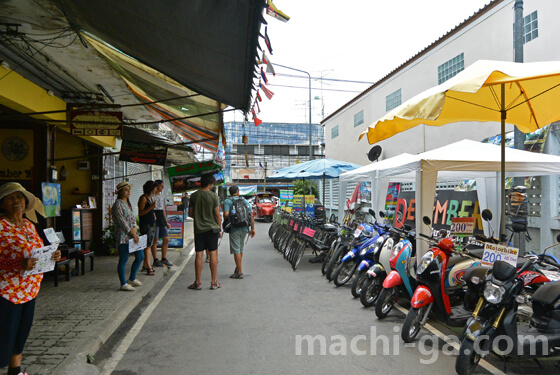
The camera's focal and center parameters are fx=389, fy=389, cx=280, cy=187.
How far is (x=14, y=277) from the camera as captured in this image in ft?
10.4

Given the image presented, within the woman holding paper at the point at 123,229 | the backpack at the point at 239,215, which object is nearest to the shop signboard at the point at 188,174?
the backpack at the point at 239,215

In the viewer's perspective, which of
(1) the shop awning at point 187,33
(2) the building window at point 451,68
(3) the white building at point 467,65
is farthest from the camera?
(2) the building window at point 451,68

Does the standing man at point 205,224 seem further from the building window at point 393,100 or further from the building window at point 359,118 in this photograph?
the building window at point 359,118

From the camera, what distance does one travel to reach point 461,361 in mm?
3428

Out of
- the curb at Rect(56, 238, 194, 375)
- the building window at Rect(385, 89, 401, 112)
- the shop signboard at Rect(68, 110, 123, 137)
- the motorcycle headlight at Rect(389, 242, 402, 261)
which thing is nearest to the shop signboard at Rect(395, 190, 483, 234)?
the motorcycle headlight at Rect(389, 242, 402, 261)

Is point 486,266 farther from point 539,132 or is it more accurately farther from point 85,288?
point 85,288

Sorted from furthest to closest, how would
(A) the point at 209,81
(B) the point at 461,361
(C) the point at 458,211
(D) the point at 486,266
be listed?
(C) the point at 458,211 → (A) the point at 209,81 → (D) the point at 486,266 → (B) the point at 461,361

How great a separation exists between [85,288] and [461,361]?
5.94 m

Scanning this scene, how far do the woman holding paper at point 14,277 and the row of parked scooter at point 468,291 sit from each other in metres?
3.72

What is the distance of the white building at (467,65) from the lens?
8.08m

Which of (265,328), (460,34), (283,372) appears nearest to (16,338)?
(283,372)

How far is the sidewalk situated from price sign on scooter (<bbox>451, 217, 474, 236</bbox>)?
5.68 metres

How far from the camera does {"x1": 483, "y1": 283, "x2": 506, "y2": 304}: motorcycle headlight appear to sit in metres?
3.48

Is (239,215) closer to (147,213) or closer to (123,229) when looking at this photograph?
(147,213)
